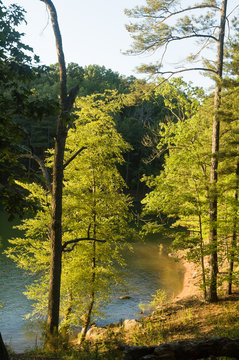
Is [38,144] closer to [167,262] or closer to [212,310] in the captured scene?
[167,262]

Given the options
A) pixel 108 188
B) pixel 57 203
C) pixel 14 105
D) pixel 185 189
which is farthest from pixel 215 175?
pixel 14 105

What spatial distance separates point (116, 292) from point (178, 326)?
7516 millimetres

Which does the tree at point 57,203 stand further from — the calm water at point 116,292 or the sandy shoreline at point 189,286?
the sandy shoreline at point 189,286

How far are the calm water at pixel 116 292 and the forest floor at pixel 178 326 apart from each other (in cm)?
157

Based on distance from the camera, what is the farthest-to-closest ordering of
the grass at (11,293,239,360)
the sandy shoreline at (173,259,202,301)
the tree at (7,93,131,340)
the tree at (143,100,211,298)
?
the sandy shoreline at (173,259,202,301) < the tree at (143,100,211,298) < the tree at (7,93,131,340) < the grass at (11,293,239,360)

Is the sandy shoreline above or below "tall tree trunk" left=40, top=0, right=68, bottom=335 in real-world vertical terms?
below

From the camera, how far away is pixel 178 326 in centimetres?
1052

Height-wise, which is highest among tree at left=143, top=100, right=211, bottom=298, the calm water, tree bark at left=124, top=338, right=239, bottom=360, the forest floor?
tree at left=143, top=100, right=211, bottom=298

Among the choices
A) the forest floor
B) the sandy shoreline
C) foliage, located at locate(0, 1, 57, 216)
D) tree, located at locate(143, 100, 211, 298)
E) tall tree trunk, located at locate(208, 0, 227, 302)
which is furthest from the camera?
the sandy shoreline

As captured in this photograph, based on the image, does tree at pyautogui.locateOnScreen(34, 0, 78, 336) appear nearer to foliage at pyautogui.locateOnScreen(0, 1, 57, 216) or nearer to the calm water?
the calm water

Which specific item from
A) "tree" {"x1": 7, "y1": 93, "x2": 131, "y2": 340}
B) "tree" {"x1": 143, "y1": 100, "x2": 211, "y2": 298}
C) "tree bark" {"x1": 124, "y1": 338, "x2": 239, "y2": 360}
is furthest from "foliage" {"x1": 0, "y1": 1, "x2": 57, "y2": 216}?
"tree" {"x1": 143, "y1": 100, "x2": 211, "y2": 298}

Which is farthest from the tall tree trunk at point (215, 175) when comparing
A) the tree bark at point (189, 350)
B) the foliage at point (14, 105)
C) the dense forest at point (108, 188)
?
the foliage at point (14, 105)

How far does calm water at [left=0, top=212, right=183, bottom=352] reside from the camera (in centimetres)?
1264

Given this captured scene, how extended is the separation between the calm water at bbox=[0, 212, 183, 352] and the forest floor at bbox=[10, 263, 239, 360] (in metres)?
1.57
